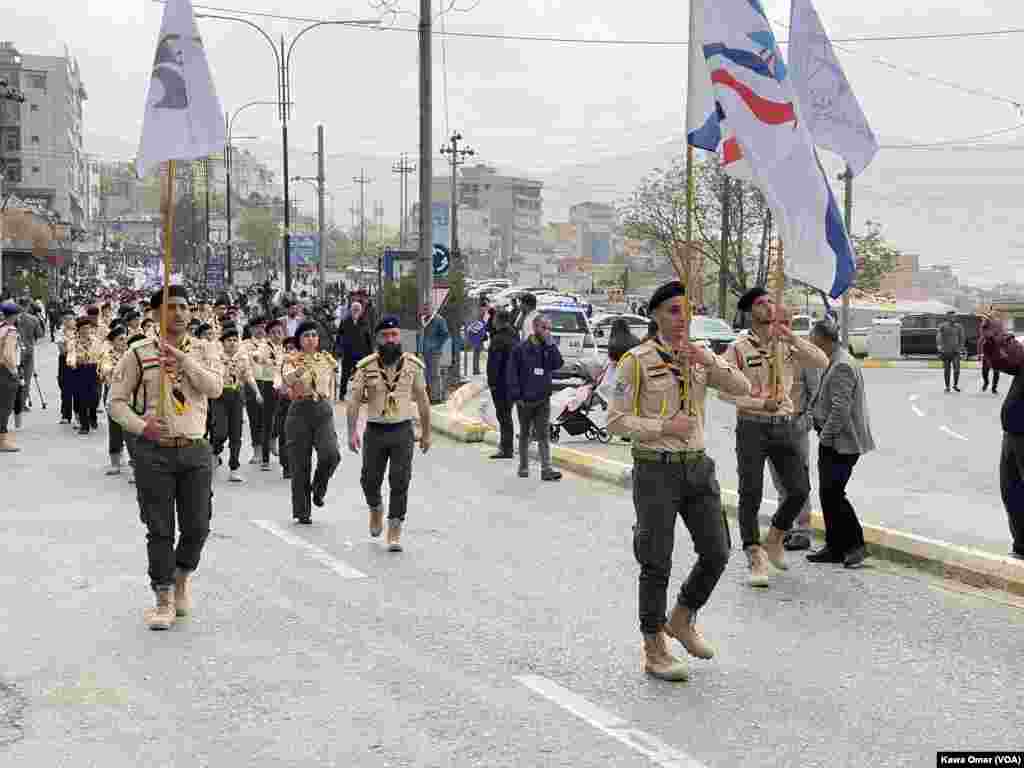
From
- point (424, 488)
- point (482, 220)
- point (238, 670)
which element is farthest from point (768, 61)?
point (482, 220)

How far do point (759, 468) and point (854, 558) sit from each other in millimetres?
1086

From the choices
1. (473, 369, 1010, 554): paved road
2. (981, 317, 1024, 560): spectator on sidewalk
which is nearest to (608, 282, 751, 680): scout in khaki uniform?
(981, 317, 1024, 560): spectator on sidewalk

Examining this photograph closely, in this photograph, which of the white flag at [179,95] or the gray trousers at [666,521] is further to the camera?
the white flag at [179,95]

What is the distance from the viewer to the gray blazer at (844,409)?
33.0 feet

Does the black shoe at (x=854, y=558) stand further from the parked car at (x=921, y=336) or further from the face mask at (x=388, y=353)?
the parked car at (x=921, y=336)

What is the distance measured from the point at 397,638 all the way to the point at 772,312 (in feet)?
10.8

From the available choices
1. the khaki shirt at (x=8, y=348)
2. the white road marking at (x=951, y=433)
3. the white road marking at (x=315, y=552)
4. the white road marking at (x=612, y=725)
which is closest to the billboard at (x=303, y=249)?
the white road marking at (x=951, y=433)

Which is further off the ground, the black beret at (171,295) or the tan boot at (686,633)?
the black beret at (171,295)

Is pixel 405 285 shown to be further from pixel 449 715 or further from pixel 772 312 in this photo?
pixel 449 715

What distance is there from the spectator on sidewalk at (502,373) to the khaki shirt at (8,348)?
19.3 feet

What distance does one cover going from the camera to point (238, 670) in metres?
7.33

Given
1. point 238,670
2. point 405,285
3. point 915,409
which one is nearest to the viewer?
point 238,670

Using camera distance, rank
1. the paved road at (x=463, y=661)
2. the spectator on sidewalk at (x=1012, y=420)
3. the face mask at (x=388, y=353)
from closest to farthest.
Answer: the paved road at (x=463, y=661), the spectator on sidewalk at (x=1012, y=420), the face mask at (x=388, y=353)

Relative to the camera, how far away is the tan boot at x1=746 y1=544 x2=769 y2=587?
952 centimetres
